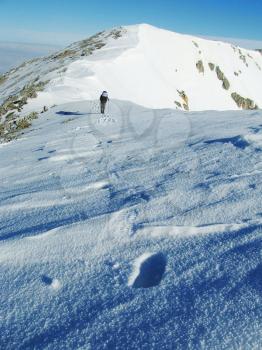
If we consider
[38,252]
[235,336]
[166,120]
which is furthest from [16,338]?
[166,120]

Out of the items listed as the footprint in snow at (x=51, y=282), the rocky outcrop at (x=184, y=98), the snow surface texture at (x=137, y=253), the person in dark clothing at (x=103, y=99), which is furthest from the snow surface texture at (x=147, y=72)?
the footprint in snow at (x=51, y=282)

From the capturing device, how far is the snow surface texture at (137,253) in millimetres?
2639

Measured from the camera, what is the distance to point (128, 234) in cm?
389

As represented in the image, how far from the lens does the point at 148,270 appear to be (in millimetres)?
3346

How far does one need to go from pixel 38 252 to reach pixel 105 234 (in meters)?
0.65

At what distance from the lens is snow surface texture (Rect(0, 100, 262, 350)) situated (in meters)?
2.64

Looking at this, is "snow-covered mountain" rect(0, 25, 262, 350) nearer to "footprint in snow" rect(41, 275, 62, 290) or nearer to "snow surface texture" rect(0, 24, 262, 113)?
"footprint in snow" rect(41, 275, 62, 290)

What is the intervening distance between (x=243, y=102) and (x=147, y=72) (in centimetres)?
2662

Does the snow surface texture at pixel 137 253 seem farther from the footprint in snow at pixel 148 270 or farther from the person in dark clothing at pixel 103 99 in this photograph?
the person in dark clothing at pixel 103 99

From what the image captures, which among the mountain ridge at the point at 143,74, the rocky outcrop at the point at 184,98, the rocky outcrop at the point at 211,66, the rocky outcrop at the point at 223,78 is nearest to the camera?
the mountain ridge at the point at 143,74

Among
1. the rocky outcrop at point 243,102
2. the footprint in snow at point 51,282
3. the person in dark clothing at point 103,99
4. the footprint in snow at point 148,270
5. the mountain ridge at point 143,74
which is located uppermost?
the mountain ridge at point 143,74

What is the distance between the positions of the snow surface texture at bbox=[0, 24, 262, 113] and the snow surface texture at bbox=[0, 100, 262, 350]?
48.7 ft

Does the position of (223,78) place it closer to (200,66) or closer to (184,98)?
(200,66)

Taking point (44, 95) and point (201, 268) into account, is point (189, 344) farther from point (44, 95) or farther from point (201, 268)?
point (44, 95)
